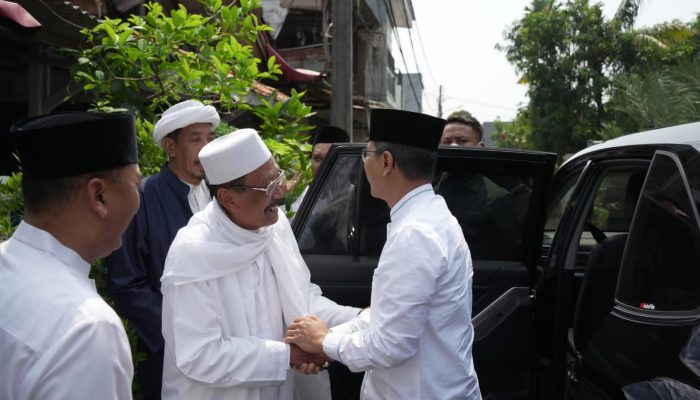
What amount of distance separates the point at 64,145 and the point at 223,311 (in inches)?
45.6

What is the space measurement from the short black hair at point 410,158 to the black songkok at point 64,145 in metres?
1.21

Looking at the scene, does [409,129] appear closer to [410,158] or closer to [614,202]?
[410,158]

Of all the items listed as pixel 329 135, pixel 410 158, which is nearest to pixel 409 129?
pixel 410 158

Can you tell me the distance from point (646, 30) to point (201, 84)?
24765mm

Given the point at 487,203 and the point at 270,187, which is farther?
the point at 487,203

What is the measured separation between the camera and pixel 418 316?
2443mm

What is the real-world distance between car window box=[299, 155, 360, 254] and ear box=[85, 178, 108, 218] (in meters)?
2.11

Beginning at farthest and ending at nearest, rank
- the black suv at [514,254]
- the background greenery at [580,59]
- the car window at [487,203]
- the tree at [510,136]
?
the tree at [510,136] → the background greenery at [580,59] → the car window at [487,203] → the black suv at [514,254]

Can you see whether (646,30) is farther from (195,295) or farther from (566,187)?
Result: (195,295)

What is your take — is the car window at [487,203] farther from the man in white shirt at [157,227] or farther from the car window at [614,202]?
the man in white shirt at [157,227]

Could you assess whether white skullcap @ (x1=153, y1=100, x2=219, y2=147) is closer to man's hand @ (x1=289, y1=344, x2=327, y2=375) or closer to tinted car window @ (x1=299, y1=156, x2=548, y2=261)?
tinted car window @ (x1=299, y1=156, x2=548, y2=261)

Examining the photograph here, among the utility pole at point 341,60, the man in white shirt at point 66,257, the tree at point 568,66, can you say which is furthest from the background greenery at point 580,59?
the man in white shirt at point 66,257

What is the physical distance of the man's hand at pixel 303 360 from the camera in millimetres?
2697

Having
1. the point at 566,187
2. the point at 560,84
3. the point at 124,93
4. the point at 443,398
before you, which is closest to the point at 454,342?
the point at 443,398
